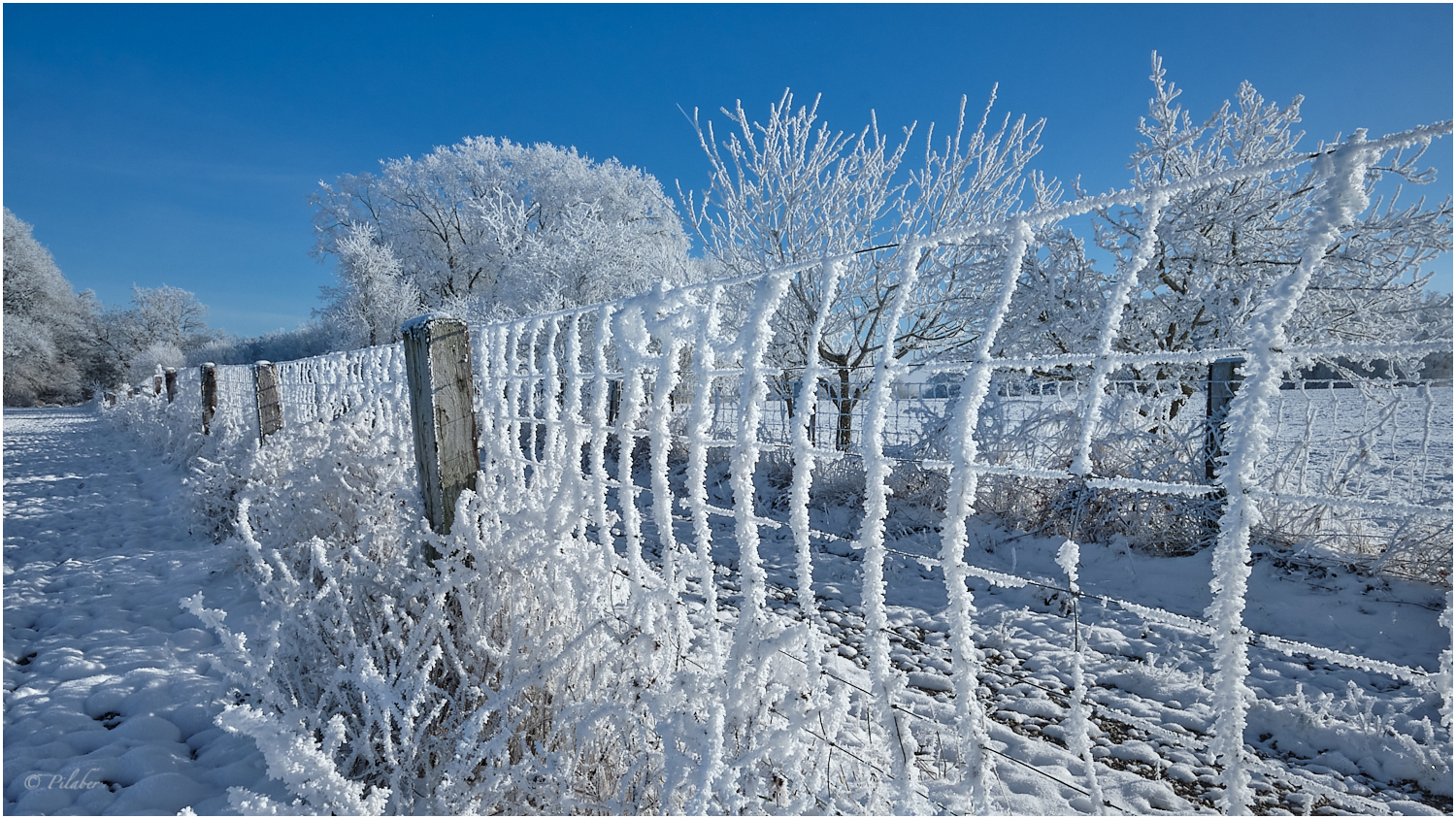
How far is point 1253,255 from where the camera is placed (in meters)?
4.10

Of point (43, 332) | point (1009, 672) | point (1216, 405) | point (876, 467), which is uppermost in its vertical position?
point (43, 332)

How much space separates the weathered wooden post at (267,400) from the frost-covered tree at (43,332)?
2761 cm

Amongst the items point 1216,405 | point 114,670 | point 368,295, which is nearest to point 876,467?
point 114,670

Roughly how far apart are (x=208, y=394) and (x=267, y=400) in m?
2.82

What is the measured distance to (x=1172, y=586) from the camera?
11.4ft

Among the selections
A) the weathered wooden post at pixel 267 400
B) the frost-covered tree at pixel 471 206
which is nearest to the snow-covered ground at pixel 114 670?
the weathered wooden post at pixel 267 400

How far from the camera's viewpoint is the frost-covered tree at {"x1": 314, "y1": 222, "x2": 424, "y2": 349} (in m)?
17.7

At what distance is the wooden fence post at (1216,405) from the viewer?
3.67 meters

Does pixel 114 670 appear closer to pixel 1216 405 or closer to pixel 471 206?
pixel 1216 405

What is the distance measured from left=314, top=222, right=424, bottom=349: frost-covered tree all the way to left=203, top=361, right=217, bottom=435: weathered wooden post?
11527 mm

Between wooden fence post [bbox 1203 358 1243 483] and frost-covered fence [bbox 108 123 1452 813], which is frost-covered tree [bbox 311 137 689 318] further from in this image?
frost-covered fence [bbox 108 123 1452 813]

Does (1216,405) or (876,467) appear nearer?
(876,467)

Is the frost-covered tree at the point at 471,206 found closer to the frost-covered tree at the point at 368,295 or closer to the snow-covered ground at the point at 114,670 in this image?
the frost-covered tree at the point at 368,295

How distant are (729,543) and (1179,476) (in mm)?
3027
